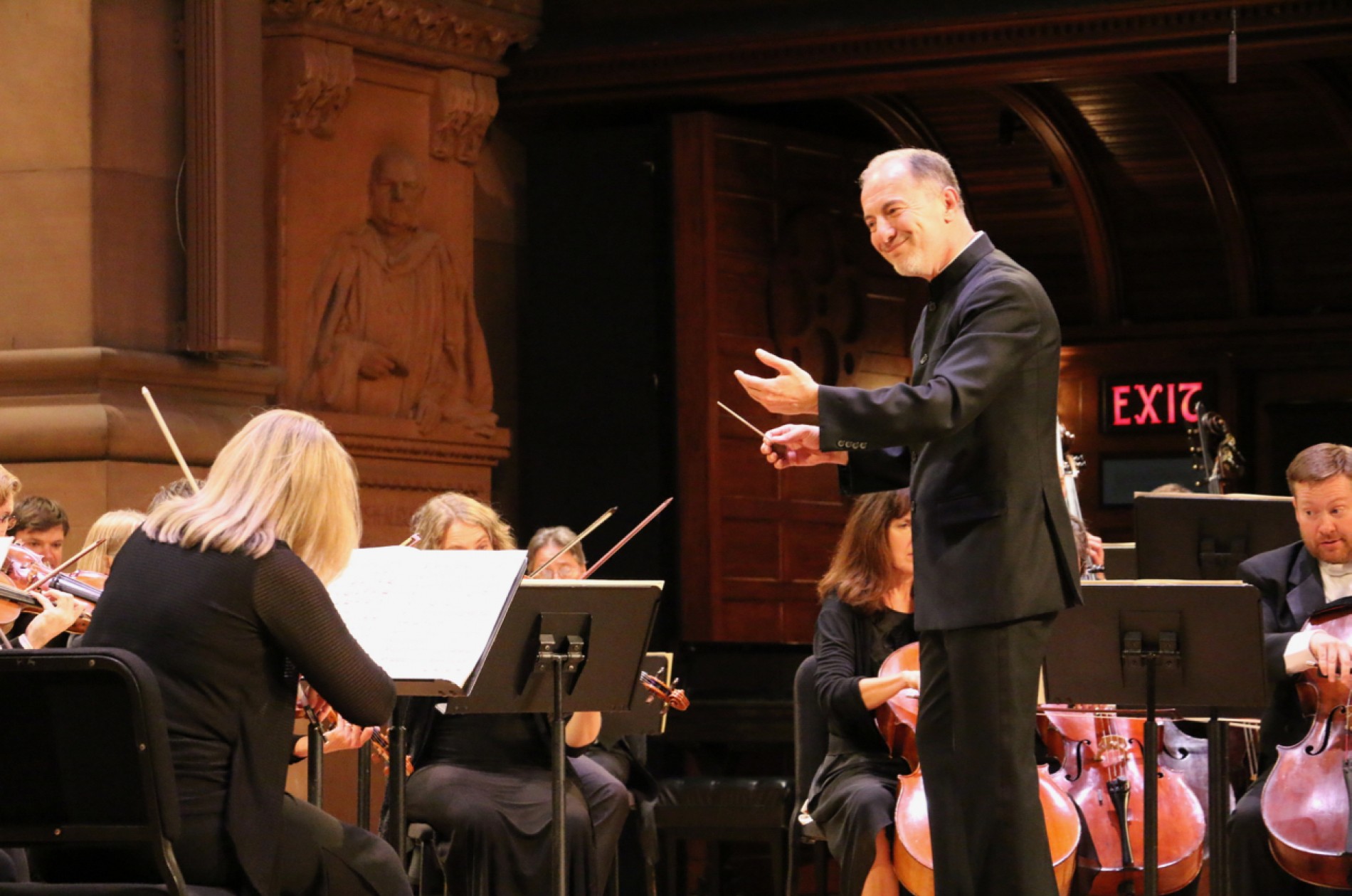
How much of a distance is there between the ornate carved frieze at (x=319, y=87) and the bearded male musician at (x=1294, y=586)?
3832 millimetres

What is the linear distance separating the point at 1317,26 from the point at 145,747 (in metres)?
5.50

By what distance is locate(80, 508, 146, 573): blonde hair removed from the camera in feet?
16.6

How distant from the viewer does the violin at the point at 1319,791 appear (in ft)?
14.8

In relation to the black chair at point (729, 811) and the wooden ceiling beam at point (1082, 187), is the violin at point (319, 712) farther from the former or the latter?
the wooden ceiling beam at point (1082, 187)

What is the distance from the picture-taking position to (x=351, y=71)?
286 inches

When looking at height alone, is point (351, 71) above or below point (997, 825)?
above

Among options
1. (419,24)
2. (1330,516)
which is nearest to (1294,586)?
(1330,516)

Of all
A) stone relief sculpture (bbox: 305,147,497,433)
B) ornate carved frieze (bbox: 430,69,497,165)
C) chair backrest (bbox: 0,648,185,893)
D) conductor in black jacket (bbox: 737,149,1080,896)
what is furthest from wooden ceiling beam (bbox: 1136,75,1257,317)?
chair backrest (bbox: 0,648,185,893)

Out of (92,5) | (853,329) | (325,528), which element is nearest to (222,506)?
(325,528)

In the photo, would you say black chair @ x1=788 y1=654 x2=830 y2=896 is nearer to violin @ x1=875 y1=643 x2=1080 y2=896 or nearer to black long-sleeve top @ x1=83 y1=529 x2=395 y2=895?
violin @ x1=875 y1=643 x2=1080 y2=896

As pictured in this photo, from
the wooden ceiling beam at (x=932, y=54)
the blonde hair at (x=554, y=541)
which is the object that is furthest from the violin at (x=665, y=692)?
the wooden ceiling beam at (x=932, y=54)

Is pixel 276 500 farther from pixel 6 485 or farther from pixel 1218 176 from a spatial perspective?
pixel 1218 176

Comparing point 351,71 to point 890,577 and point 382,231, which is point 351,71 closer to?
point 382,231

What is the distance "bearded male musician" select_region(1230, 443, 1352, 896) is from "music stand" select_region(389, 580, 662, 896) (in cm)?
156
